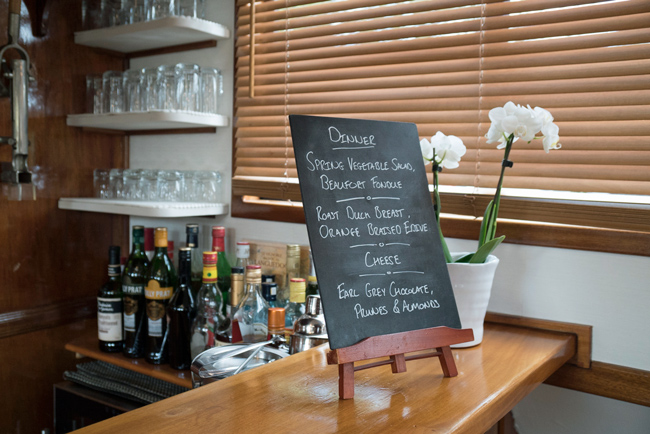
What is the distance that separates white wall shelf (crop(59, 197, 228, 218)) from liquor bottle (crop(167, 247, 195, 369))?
0.16 m

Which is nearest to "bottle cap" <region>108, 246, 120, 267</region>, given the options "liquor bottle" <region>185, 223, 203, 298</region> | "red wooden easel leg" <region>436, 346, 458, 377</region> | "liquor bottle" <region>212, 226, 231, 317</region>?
"liquor bottle" <region>185, 223, 203, 298</region>

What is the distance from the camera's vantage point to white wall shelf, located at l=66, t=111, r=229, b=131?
1.80m

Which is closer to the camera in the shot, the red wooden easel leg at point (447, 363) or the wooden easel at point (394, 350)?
the wooden easel at point (394, 350)

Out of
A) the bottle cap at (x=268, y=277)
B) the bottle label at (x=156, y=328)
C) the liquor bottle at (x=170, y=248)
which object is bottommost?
the bottle label at (x=156, y=328)

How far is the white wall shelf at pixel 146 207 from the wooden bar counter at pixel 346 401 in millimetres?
826

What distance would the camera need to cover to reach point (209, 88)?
1953mm

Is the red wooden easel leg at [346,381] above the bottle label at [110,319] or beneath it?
above

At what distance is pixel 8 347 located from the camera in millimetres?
1923

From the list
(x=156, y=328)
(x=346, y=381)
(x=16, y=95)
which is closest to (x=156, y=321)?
(x=156, y=328)

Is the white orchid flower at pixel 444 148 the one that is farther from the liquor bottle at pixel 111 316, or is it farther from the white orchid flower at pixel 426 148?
the liquor bottle at pixel 111 316

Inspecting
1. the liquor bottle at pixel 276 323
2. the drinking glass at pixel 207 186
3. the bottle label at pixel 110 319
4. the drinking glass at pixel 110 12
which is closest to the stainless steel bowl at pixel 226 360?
the liquor bottle at pixel 276 323

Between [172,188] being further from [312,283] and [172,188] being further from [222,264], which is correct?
[312,283]

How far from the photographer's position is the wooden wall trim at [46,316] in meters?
1.92

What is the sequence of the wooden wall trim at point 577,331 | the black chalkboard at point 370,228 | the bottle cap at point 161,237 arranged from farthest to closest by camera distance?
the bottle cap at point 161,237 < the wooden wall trim at point 577,331 < the black chalkboard at point 370,228
